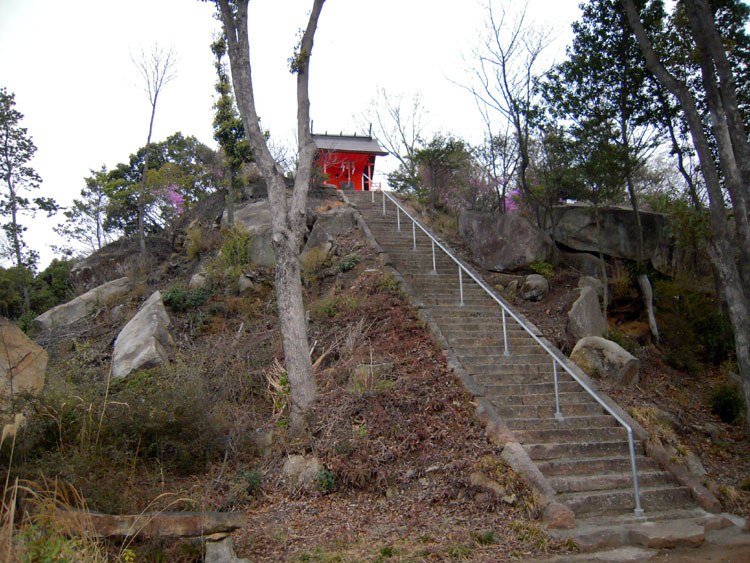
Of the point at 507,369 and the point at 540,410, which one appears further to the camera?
the point at 507,369

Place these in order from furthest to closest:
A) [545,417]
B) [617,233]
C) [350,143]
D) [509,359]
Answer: [350,143] → [617,233] → [509,359] → [545,417]

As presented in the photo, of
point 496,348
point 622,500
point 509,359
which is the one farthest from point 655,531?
point 496,348

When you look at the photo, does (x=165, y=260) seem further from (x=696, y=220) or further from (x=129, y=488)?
(x=696, y=220)

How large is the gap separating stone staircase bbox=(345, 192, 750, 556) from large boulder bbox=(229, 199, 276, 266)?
3.95 meters

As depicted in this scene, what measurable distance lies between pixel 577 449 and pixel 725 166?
16.9ft

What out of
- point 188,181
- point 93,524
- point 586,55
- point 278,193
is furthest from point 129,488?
point 188,181

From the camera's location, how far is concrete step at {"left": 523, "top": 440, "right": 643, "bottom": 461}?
292 inches

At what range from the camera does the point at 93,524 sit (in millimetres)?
4676

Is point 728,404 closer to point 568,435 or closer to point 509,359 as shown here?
point 509,359

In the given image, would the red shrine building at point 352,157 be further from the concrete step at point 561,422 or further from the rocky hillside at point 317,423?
the concrete step at point 561,422

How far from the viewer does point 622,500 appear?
22.1 feet

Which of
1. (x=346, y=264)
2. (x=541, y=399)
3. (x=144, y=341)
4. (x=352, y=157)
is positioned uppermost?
(x=352, y=157)

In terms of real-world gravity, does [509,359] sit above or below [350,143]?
below

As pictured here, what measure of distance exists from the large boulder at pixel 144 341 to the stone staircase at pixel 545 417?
5253 millimetres
